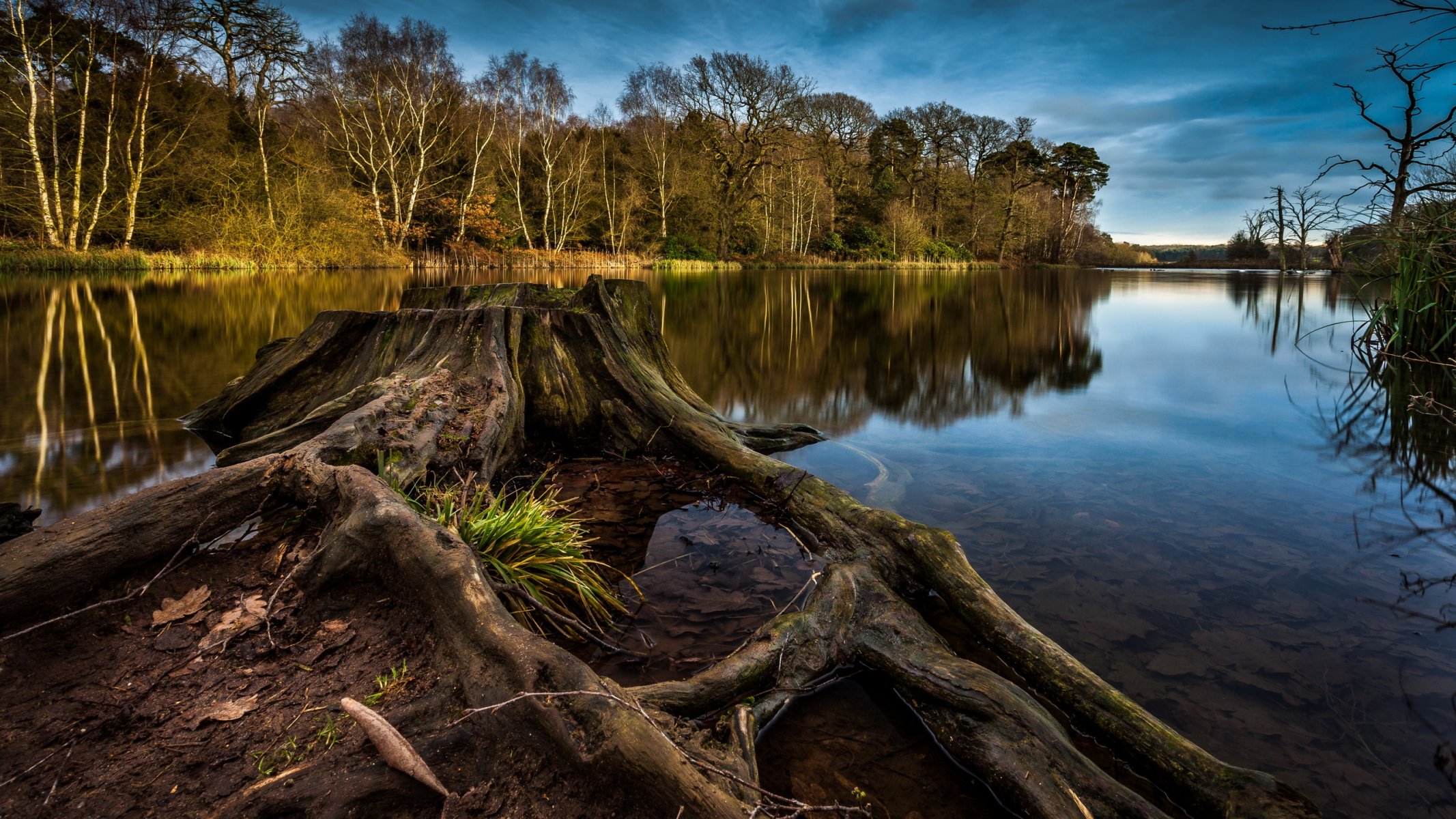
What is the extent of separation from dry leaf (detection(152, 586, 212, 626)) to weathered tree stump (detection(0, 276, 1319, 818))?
0.62 feet

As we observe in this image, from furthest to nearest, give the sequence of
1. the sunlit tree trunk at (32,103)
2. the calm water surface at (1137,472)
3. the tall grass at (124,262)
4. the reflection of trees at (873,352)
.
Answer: the tall grass at (124,262), the sunlit tree trunk at (32,103), the reflection of trees at (873,352), the calm water surface at (1137,472)

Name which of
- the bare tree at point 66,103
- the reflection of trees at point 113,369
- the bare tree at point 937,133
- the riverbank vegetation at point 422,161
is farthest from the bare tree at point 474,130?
the bare tree at point 937,133

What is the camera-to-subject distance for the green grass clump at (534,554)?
8.30ft

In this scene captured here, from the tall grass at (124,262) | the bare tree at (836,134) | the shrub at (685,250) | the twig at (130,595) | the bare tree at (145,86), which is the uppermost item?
the bare tree at (836,134)

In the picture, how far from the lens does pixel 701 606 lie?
274 centimetres

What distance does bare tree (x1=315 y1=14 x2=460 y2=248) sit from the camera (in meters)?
27.8

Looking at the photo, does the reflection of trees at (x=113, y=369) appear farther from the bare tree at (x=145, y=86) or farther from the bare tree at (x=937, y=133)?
the bare tree at (x=937, y=133)

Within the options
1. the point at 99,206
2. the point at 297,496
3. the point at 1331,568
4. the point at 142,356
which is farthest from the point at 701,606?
the point at 99,206

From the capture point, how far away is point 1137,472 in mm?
4867

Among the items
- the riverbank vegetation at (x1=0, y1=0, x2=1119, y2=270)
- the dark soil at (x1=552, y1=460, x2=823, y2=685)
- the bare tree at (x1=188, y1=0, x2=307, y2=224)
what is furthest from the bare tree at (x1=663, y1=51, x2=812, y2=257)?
the dark soil at (x1=552, y1=460, x2=823, y2=685)

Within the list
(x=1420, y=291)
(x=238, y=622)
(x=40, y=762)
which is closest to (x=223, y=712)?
(x=40, y=762)

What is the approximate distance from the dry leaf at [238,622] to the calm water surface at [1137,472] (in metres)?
2.77

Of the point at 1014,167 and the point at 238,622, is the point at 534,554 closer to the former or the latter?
the point at 238,622

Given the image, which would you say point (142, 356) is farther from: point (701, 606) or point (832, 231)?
point (832, 231)
